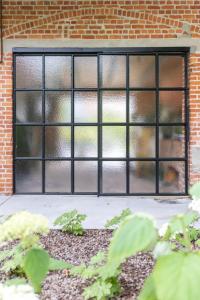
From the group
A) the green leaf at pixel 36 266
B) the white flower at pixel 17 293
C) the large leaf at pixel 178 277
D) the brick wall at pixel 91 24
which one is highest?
the brick wall at pixel 91 24

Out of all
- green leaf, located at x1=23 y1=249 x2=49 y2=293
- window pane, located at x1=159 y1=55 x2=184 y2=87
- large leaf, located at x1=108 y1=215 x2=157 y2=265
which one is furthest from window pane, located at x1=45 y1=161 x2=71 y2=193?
large leaf, located at x1=108 y1=215 x2=157 y2=265

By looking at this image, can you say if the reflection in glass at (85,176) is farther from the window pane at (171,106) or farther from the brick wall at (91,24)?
the window pane at (171,106)

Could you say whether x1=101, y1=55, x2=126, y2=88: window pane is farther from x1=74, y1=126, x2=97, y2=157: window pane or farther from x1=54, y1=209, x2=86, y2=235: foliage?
x1=54, y1=209, x2=86, y2=235: foliage

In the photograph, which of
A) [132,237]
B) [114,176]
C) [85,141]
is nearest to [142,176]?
[114,176]

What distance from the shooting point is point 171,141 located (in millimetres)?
7535

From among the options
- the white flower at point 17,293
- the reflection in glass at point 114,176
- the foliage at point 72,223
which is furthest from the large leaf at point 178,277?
the reflection in glass at point 114,176

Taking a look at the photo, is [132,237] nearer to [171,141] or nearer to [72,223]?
[72,223]

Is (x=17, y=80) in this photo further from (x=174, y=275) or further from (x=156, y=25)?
(x=174, y=275)

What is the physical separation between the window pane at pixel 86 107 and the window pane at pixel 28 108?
0.60 meters

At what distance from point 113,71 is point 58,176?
1.87 meters

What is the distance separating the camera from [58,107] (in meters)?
7.56

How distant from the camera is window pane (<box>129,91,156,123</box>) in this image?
24.5 ft

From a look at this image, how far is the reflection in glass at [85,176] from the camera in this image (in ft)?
24.7

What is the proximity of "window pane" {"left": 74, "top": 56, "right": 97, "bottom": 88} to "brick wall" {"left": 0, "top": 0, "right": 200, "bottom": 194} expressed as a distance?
0.34 metres
